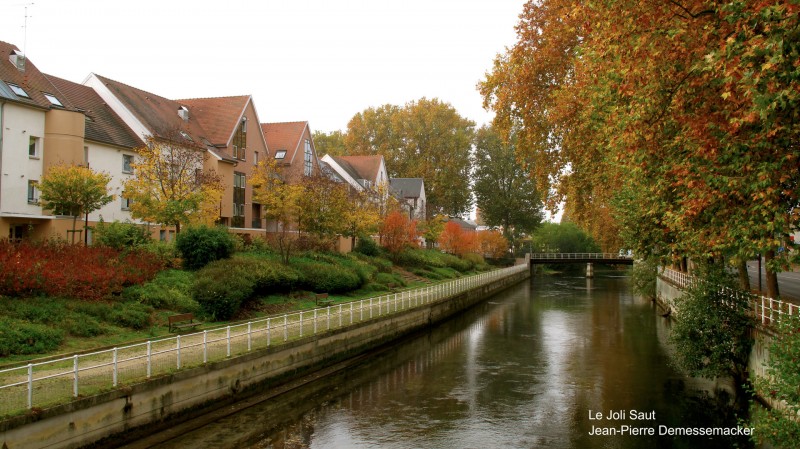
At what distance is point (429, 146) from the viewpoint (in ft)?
267

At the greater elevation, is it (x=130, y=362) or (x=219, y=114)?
(x=219, y=114)

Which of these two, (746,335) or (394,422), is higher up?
(746,335)

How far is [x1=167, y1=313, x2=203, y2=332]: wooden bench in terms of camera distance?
18.4 meters

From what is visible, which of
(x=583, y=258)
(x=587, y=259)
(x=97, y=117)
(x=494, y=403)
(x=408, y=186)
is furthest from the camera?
(x=583, y=258)

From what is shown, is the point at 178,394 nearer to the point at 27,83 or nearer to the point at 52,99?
the point at 52,99

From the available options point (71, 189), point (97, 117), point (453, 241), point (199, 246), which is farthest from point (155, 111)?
point (453, 241)

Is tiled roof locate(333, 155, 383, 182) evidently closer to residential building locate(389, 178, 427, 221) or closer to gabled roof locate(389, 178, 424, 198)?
residential building locate(389, 178, 427, 221)

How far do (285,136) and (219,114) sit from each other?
8.30 meters

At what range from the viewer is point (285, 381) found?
721 inches

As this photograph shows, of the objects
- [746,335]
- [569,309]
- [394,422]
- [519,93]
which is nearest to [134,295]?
[394,422]

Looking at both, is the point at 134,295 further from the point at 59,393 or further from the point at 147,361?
the point at 59,393

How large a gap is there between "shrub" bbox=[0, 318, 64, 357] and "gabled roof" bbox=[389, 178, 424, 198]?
Result: 202 feet

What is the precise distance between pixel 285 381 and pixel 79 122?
1870cm

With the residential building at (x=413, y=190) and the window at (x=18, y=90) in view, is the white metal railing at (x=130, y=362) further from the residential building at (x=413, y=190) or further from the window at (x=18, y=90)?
the residential building at (x=413, y=190)
